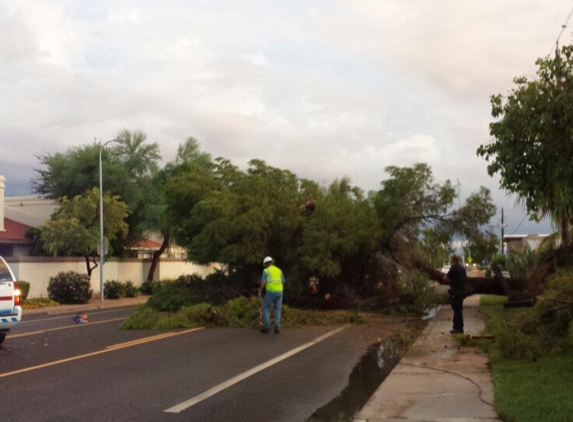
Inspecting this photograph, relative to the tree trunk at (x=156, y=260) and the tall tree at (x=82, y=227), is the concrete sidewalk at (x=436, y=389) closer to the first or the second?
the tall tree at (x=82, y=227)

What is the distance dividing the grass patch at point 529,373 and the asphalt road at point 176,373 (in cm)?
226

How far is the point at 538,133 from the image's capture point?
35.5 feet

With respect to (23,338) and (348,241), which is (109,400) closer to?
(23,338)

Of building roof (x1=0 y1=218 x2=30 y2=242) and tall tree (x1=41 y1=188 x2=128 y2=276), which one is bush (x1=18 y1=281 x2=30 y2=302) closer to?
tall tree (x1=41 y1=188 x2=128 y2=276)

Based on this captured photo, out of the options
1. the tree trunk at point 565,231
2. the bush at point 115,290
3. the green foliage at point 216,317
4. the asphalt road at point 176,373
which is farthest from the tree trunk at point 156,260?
the tree trunk at point 565,231

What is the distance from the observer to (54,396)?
9453 mm

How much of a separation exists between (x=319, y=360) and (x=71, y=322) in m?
11.3

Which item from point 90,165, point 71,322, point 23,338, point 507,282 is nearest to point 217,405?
point 23,338

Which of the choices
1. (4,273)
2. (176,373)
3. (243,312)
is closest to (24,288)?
(243,312)

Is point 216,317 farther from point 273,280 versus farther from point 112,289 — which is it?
point 112,289

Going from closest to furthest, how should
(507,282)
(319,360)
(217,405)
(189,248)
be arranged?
(217,405) → (319,360) → (507,282) → (189,248)

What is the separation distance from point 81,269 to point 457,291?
2517cm

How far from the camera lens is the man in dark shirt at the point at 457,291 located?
630 inches

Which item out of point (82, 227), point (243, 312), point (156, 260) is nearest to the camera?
point (243, 312)
